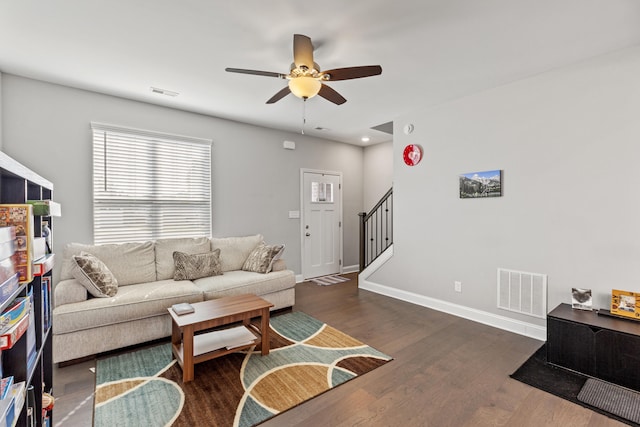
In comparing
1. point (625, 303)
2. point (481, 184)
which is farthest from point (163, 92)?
point (625, 303)

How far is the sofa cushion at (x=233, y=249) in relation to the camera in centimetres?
425

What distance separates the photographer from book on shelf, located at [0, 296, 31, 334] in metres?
0.84

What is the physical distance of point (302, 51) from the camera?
2264 millimetres

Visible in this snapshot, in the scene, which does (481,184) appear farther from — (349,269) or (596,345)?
(349,269)

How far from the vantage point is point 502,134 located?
3.43 meters

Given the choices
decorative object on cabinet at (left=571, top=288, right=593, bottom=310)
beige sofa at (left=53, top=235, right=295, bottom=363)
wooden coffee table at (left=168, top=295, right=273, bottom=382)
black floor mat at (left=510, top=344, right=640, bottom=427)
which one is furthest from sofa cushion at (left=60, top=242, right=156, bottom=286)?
decorative object on cabinet at (left=571, top=288, right=593, bottom=310)

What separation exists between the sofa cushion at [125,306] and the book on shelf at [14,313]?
2049 mm

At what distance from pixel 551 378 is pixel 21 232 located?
3.45 meters

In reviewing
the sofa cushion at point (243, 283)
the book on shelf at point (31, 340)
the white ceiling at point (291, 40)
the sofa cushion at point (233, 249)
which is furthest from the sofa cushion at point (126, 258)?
the book on shelf at point (31, 340)

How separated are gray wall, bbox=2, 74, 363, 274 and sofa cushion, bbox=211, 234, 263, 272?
1.00 feet

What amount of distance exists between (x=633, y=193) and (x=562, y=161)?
0.61 meters

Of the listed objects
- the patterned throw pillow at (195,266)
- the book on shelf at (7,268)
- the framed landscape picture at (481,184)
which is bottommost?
the patterned throw pillow at (195,266)

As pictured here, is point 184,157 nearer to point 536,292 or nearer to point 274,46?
point 274,46

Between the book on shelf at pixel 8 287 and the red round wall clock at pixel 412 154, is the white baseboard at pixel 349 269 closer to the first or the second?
the red round wall clock at pixel 412 154
